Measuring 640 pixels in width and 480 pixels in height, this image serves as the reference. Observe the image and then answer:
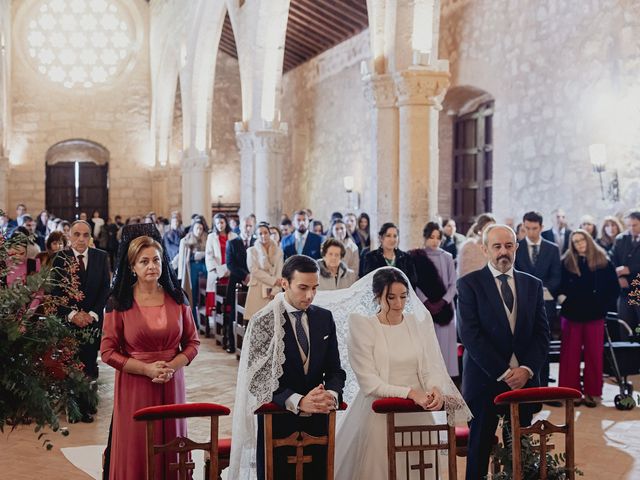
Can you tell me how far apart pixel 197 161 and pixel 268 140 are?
583cm

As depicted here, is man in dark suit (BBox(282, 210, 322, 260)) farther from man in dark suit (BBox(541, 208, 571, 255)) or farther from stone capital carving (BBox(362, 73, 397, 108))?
man in dark suit (BBox(541, 208, 571, 255))

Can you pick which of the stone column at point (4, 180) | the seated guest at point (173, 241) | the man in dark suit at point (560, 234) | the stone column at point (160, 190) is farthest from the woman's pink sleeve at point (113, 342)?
the stone column at point (160, 190)

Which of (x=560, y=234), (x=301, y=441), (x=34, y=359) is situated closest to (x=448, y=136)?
(x=560, y=234)

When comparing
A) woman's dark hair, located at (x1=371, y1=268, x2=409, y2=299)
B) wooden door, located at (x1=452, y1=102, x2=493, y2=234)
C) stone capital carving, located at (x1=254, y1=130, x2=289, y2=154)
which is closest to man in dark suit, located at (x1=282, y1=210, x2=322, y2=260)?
stone capital carving, located at (x1=254, y1=130, x2=289, y2=154)

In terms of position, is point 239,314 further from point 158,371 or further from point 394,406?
point 394,406

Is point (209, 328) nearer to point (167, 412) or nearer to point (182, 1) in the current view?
point (167, 412)

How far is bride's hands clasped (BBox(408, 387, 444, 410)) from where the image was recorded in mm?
3463

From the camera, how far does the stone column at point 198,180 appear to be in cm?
1955

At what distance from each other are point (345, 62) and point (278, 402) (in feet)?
51.9

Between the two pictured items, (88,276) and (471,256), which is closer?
(88,276)

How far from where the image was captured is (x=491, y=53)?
1276 cm

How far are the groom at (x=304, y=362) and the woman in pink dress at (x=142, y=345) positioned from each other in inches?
21.7

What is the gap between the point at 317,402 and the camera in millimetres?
3293

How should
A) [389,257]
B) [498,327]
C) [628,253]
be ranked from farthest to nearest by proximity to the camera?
1. [628,253]
2. [389,257]
3. [498,327]
